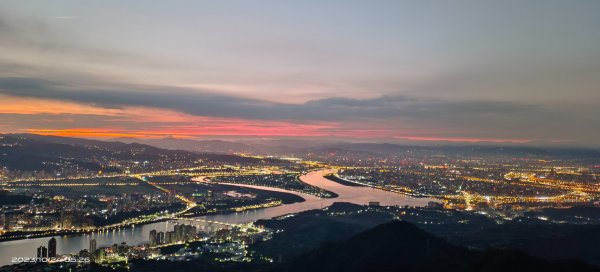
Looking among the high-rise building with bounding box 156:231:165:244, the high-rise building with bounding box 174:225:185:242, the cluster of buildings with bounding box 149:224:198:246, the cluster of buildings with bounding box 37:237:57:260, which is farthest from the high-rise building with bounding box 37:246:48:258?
the high-rise building with bounding box 174:225:185:242

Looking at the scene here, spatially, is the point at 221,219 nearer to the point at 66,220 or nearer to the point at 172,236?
the point at 66,220

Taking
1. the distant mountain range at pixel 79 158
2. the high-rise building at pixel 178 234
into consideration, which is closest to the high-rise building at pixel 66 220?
the high-rise building at pixel 178 234

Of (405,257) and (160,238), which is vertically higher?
(405,257)

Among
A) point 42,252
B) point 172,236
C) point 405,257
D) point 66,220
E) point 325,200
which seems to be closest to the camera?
point 405,257

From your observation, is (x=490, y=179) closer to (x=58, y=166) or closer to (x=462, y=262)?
(x=462, y=262)

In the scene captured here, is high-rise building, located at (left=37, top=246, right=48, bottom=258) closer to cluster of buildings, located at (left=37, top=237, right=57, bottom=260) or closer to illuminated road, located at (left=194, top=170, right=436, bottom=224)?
cluster of buildings, located at (left=37, top=237, right=57, bottom=260)

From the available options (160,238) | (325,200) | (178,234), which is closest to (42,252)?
(160,238)
